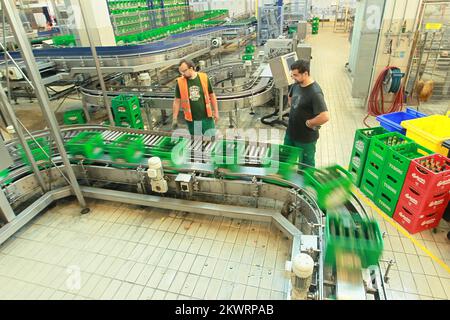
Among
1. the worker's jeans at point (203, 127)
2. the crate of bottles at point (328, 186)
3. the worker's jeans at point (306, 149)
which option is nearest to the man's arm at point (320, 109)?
the worker's jeans at point (306, 149)

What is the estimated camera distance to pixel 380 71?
624 cm

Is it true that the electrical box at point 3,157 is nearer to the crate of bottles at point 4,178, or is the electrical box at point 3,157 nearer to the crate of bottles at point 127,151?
the crate of bottles at point 4,178

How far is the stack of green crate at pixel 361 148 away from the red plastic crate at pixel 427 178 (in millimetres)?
694

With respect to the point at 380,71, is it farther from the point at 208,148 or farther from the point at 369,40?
the point at 208,148

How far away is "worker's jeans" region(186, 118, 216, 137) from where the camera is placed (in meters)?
4.12

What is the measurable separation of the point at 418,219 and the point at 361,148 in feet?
3.56

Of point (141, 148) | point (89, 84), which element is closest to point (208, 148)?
point (141, 148)

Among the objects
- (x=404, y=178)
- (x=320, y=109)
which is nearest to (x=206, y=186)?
(x=320, y=109)

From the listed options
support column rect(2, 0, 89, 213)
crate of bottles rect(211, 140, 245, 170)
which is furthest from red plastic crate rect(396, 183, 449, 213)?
support column rect(2, 0, 89, 213)

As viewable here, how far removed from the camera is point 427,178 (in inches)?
110

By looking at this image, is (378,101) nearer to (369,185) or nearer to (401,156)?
(369,185)

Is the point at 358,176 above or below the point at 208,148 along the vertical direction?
below

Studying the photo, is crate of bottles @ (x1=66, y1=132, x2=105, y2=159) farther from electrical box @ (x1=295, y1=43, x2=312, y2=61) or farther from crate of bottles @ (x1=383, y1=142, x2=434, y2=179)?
electrical box @ (x1=295, y1=43, x2=312, y2=61)
